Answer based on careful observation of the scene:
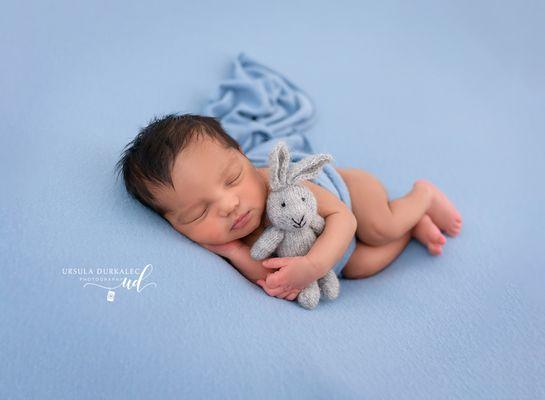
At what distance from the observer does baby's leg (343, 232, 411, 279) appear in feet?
4.88

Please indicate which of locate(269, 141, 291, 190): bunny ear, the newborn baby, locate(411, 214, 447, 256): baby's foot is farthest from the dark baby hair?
locate(411, 214, 447, 256): baby's foot

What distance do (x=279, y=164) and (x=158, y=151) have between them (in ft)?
0.90

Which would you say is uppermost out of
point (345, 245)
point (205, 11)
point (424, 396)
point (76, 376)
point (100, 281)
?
point (205, 11)

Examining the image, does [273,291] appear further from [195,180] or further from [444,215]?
[444,215]

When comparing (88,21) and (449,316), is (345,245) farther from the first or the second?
(88,21)

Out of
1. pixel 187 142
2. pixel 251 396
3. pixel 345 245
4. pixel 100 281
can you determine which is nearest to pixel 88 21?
pixel 187 142

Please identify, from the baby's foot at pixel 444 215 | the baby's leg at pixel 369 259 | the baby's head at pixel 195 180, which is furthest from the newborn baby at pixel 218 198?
the baby's foot at pixel 444 215

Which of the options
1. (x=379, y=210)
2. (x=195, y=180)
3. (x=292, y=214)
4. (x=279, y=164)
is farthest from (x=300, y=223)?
(x=379, y=210)

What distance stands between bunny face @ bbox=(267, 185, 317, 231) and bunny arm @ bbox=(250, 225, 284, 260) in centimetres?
3

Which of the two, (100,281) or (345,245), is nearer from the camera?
(100,281)

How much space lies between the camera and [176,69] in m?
1.82

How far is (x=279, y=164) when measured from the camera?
117cm

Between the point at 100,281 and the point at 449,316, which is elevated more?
the point at 449,316

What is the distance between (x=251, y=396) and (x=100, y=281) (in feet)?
1.31
